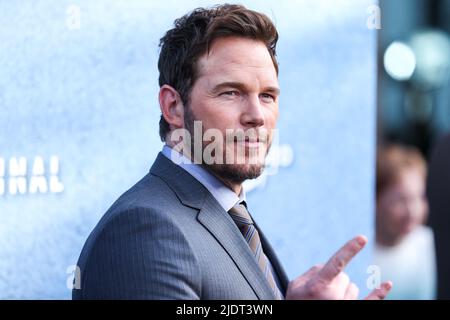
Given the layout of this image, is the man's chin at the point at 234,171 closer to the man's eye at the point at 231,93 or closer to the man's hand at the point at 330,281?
the man's eye at the point at 231,93

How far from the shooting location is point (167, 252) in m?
1.93

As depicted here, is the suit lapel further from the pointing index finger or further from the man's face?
the pointing index finger

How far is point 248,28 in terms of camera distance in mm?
2252

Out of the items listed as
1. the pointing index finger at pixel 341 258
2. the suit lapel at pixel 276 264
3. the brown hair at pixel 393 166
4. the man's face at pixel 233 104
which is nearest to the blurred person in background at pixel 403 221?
the brown hair at pixel 393 166

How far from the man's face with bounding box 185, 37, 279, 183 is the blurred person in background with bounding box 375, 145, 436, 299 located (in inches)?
92.8

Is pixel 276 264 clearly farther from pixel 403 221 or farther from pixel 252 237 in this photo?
pixel 403 221

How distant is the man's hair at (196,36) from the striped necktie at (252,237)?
326 millimetres

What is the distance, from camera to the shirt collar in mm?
2219

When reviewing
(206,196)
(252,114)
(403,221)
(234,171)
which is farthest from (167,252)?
(403,221)

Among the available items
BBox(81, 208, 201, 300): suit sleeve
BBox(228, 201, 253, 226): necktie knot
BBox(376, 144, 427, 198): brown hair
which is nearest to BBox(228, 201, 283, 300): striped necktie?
BBox(228, 201, 253, 226): necktie knot

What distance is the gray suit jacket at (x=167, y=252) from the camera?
192 cm
